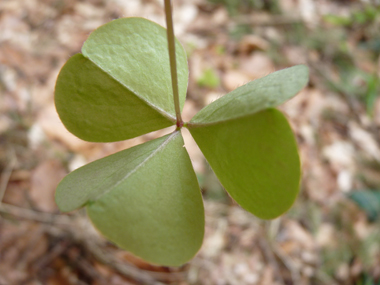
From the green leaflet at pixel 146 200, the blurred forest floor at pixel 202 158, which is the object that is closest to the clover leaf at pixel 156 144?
the green leaflet at pixel 146 200

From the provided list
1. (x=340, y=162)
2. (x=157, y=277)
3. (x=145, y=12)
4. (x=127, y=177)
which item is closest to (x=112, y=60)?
(x=127, y=177)

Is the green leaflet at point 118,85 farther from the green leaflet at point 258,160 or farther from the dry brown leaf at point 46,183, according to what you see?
the dry brown leaf at point 46,183

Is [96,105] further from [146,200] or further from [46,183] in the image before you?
[46,183]

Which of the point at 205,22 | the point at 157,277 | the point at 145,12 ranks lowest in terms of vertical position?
the point at 157,277

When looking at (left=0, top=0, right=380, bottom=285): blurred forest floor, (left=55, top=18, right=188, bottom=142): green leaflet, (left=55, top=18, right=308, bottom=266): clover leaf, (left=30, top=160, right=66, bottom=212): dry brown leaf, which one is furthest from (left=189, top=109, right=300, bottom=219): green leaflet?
(left=30, top=160, right=66, bottom=212): dry brown leaf

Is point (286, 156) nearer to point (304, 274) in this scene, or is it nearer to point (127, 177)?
point (127, 177)

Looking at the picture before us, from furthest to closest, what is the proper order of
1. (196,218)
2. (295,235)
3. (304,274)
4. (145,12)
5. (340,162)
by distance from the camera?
(145,12) → (340,162) → (295,235) → (304,274) → (196,218)
